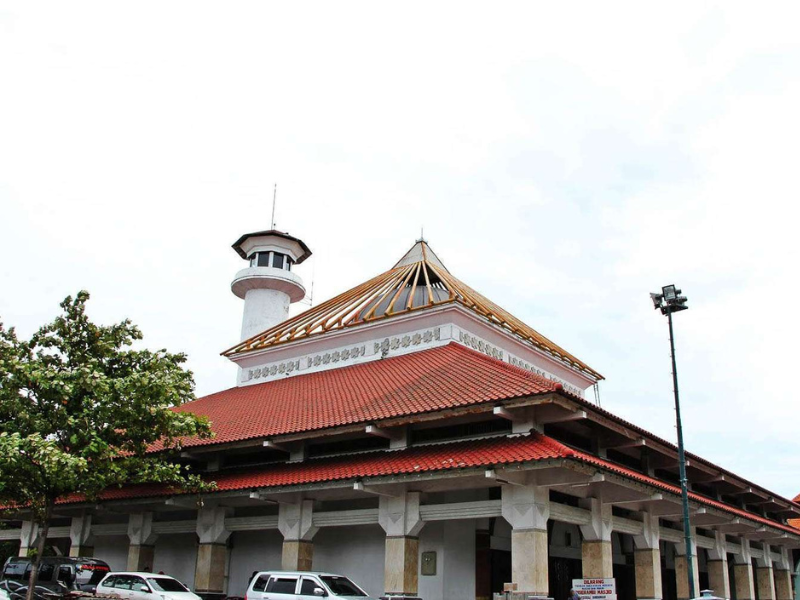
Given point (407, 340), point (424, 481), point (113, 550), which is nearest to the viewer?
point (424, 481)

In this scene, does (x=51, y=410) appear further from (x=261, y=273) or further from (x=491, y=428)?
(x=261, y=273)

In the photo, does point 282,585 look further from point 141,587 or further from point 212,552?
point 212,552

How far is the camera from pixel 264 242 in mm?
37938

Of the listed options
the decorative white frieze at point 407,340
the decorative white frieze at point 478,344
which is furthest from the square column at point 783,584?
the decorative white frieze at point 407,340

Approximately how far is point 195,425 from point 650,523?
12.8m

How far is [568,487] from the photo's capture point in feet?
57.9

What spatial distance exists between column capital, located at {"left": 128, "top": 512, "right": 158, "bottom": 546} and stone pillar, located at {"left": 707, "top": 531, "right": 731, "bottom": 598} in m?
18.2

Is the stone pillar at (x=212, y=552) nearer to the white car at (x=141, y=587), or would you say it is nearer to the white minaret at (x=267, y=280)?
the white car at (x=141, y=587)

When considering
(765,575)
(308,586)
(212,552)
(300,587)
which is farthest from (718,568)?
(212,552)

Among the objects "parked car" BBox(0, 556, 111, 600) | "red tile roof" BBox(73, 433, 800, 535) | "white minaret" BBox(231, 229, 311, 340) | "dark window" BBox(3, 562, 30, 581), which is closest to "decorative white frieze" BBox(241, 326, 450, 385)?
"red tile roof" BBox(73, 433, 800, 535)

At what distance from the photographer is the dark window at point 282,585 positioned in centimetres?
1655

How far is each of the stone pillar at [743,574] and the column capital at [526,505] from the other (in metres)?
14.5

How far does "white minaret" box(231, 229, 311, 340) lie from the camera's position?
122ft

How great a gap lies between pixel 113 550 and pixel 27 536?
3.98 metres
